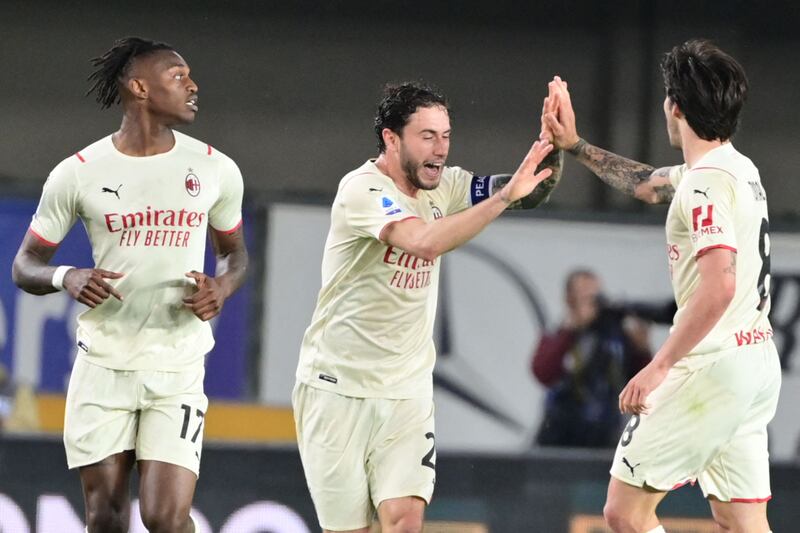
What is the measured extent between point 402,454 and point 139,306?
1.01 meters

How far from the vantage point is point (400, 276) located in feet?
16.2

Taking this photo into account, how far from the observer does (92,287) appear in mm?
4805

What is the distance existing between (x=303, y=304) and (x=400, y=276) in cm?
376

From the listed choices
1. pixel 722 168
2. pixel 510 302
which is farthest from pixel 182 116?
pixel 510 302

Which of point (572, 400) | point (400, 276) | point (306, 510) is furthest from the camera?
point (572, 400)

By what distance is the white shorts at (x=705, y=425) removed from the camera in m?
4.52

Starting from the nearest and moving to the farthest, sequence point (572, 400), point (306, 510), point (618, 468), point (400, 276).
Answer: point (618, 468)
point (400, 276)
point (306, 510)
point (572, 400)

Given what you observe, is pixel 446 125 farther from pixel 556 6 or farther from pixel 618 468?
pixel 556 6

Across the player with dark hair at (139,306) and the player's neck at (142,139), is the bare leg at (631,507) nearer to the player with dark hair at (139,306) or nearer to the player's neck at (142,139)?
the player with dark hair at (139,306)

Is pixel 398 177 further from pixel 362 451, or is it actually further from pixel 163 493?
pixel 163 493

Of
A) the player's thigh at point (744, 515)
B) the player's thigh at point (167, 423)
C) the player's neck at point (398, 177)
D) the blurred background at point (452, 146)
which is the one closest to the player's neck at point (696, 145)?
the player's neck at point (398, 177)

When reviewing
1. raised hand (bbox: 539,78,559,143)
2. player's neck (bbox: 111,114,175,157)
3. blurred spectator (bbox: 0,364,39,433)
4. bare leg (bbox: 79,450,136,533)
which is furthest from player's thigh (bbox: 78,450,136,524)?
blurred spectator (bbox: 0,364,39,433)

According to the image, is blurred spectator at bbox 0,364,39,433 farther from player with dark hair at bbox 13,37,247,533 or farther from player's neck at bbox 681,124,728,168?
player's neck at bbox 681,124,728,168

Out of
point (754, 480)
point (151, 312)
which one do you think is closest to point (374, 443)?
point (151, 312)
